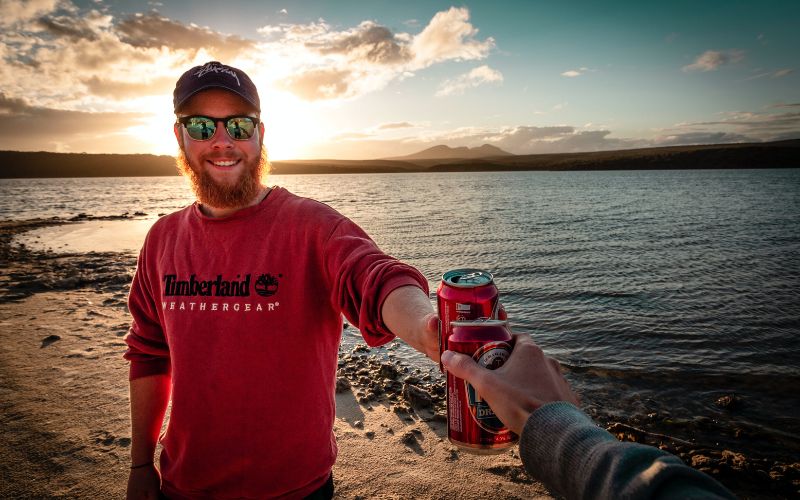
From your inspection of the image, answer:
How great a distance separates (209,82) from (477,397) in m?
2.31

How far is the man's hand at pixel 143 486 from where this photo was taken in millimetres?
2463

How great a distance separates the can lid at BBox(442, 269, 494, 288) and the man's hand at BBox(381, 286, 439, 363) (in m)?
0.15

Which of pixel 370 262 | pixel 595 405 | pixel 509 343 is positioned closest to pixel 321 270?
pixel 370 262

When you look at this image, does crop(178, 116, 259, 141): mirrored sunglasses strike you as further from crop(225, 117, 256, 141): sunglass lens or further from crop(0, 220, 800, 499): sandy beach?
crop(0, 220, 800, 499): sandy beach

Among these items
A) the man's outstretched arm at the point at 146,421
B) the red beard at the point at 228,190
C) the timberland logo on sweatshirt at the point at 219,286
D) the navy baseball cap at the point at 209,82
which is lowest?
the man's outstretched arm at the point at 146,421

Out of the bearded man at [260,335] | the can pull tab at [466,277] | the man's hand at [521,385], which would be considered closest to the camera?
the man's hand at [521,385]

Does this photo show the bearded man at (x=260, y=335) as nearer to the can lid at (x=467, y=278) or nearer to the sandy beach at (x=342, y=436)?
the can lid at (x=467, y=278)

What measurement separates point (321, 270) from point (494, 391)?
4.02ft

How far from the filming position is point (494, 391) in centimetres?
129

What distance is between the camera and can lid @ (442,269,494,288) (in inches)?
70.6

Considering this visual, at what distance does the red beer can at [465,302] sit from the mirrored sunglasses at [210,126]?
1.73m

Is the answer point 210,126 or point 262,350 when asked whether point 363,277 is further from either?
point 210,126

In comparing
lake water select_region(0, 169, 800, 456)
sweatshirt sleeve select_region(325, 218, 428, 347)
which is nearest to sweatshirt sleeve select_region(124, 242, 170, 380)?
sweatshirt sleeve select_region(325, 218, 428, 347)

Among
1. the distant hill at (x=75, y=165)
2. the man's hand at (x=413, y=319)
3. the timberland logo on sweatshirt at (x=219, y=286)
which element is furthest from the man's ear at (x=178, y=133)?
the distant hill at (x=75, y=165)
